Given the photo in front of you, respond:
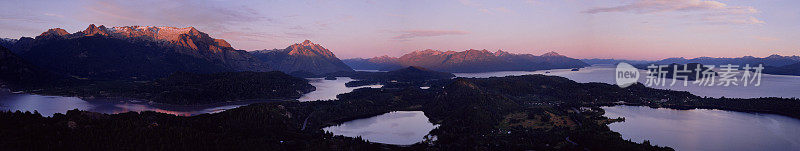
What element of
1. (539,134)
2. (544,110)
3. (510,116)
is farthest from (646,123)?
(539,134)

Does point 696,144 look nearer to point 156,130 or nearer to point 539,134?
point 539,134

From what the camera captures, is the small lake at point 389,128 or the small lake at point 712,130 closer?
the small lake at point 712,130

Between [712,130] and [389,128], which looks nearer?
[712,130]

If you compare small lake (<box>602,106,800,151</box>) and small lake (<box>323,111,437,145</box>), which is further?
small lake (<box>323,111,437,145</box>)

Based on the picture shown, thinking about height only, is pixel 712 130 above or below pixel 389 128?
above
